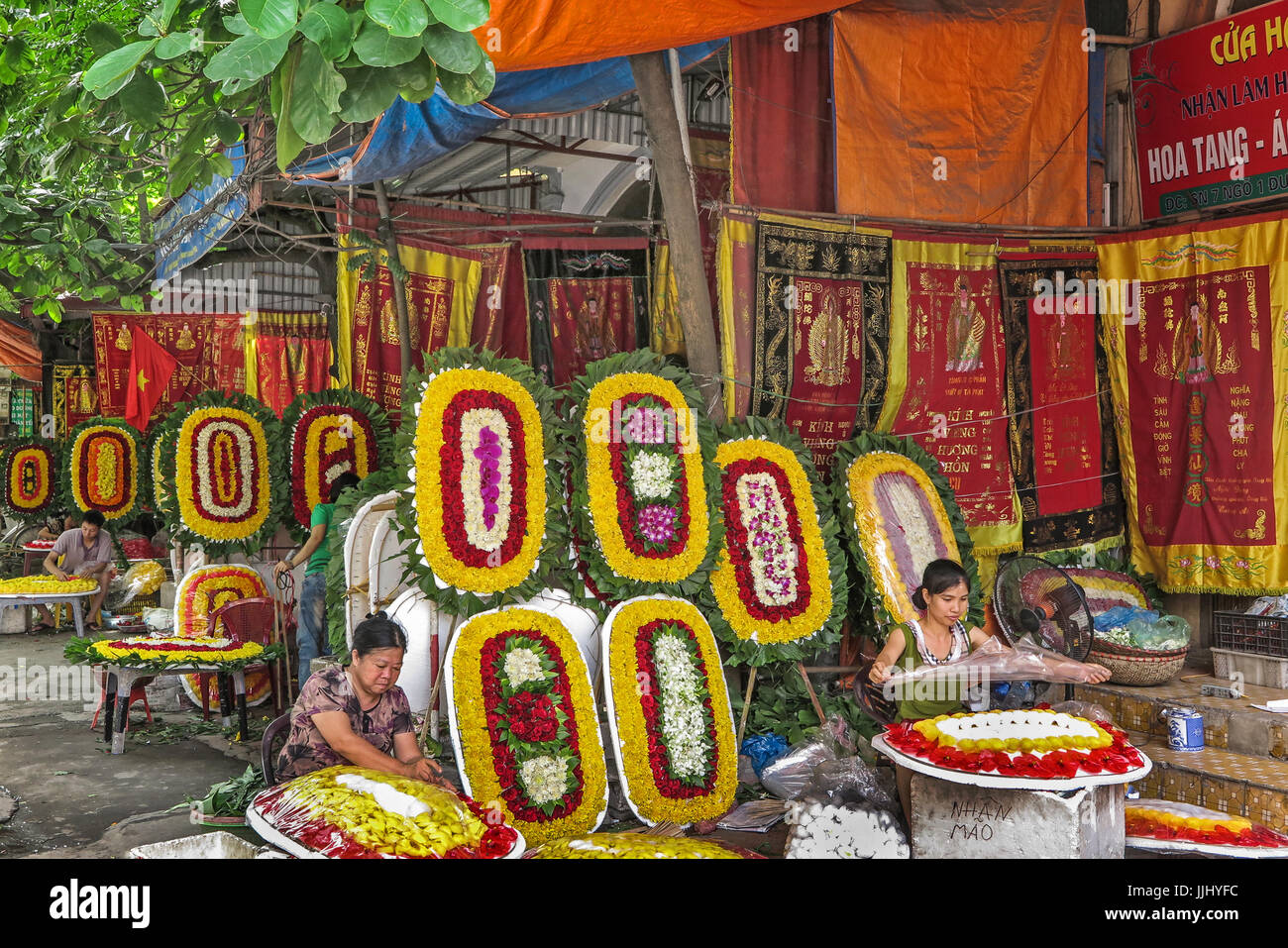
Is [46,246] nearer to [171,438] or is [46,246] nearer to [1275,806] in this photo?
[171,438]

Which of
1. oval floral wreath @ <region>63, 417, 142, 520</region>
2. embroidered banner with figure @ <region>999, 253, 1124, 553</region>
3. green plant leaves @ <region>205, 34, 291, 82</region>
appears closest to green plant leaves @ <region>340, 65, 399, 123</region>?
green plant leaves @ <region>205, 34, 291, 82</region>

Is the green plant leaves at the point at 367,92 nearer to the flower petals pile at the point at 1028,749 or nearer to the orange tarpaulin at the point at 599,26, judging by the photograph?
the orange tarpaulin at the point at 599,26

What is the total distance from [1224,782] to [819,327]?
10.9 feet

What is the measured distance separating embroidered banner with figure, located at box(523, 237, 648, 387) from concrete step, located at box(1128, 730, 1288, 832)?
5.10 metres

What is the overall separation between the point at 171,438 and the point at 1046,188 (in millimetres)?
7126

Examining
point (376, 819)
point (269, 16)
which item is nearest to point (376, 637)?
point (376, 819)

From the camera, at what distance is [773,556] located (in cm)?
632

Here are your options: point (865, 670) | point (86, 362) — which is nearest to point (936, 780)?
point (865, 670)

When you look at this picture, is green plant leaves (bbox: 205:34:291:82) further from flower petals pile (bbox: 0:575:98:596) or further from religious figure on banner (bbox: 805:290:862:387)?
flower petals pile (bbox: 0:575:98:596)

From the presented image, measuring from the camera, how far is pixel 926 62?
269 inches

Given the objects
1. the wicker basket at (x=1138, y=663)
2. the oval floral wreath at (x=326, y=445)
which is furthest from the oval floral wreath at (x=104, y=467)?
the wicker basket at (x=1138, y=663)

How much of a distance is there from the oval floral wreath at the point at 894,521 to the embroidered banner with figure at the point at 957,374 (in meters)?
0.25

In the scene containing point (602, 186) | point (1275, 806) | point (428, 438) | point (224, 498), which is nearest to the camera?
point (1275, 806)

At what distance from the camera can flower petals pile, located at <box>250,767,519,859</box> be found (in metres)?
3.51
